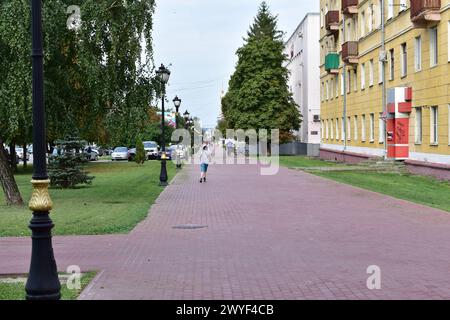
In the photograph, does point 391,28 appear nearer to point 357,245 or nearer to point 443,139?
point 443,139

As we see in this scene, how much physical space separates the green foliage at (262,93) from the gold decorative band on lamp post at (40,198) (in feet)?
204

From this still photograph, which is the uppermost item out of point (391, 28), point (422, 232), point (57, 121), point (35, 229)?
point (391, 28)

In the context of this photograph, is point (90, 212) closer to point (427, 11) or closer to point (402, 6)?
point (427, 11)

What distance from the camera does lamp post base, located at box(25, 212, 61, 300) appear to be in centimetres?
691

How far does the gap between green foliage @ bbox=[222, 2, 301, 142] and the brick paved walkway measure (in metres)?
51.6

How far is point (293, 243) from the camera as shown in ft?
37.1

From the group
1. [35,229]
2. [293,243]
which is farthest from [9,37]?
[35,229]

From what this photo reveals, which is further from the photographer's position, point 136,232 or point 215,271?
point 136,232

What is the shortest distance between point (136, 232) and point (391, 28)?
2776 centimetres

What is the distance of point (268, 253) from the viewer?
1031 cm

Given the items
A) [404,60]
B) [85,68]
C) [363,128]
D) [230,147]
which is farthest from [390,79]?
[230,147]

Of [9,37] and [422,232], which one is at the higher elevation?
[9,37]

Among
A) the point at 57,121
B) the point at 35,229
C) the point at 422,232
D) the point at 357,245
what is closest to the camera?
the point at 35,229

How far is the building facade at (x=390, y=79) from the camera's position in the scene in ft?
95.6
